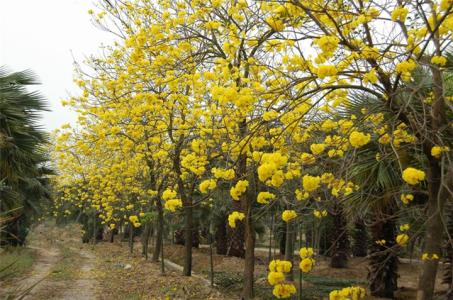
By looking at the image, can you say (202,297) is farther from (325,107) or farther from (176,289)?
(325,107)

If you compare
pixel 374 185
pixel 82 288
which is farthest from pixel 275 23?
pixel 82 288

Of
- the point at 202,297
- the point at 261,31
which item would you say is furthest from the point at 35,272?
the point at 261,31

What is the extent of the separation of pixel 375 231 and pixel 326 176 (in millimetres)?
6392

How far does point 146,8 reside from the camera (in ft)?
23.5

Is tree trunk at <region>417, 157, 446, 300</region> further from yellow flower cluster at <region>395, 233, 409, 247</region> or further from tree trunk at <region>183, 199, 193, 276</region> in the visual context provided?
tree trunk at <region>183, 199, 193, 276</region>

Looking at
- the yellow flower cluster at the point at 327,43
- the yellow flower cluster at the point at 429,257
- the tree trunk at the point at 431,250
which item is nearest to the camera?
the yellow flower cluster at the point at 327,43

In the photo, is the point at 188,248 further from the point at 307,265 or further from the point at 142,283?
the point at 307,265

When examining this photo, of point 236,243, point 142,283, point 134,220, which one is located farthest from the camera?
point 236,243

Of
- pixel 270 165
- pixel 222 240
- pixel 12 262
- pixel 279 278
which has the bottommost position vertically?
pixel 12 262

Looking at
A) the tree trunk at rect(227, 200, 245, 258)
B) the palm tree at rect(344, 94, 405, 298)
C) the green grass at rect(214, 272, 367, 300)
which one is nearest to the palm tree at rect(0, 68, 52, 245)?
the green grass at rect(214, 272, 367, 300)

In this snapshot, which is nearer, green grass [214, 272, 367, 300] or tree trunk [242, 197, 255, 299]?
tree trunk [242, 197, 255, 299]

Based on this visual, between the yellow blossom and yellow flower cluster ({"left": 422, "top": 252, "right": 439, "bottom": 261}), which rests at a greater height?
yellow flower cluster ({"left": 422, "top": 252, "right": 439, "bottom": 261})

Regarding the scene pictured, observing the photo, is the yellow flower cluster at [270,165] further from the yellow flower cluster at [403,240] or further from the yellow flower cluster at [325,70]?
the yellow flower cluster at [403,240]

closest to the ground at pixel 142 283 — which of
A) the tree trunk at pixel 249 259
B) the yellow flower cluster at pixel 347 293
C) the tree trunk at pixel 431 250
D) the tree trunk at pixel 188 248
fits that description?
the tree trunk at pixel 188 248
